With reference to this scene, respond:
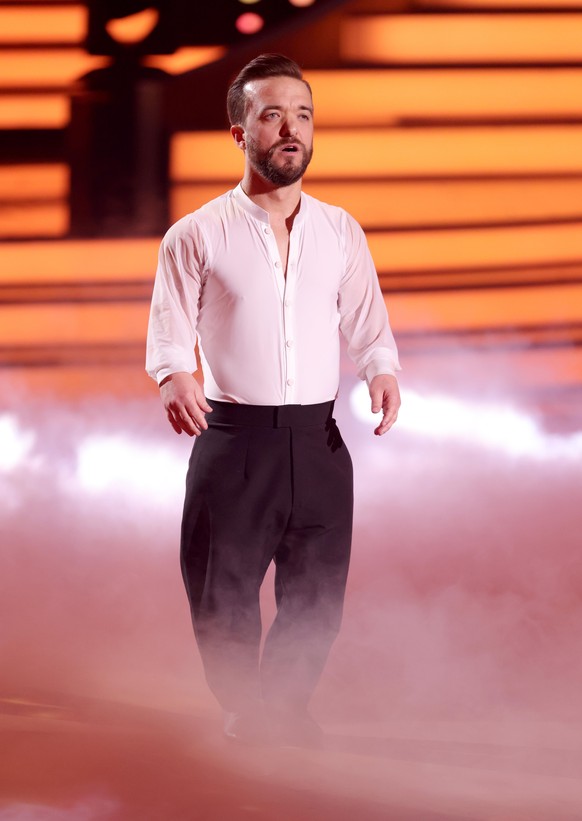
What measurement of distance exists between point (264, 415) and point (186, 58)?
1.36 meters

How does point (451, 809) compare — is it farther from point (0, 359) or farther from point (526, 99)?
point (526, 99)

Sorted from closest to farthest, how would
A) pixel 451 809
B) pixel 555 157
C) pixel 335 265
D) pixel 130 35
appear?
pixel 451 809, pixel 335 265, pixel 130 35, pixel 555 157

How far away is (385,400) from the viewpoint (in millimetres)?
Result: 2260

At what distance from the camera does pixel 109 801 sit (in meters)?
2.11

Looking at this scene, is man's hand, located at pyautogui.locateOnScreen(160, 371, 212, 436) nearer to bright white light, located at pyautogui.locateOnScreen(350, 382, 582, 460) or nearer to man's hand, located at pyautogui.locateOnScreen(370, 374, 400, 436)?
man's hand, located at pyautogui.locateOnScreen(370, 374, 400, 436)

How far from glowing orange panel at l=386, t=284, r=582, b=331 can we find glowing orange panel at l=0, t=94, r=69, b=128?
1.13 meters

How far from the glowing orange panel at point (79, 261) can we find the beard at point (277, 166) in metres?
1.02

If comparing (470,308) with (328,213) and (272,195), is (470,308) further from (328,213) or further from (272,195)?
(272,195)

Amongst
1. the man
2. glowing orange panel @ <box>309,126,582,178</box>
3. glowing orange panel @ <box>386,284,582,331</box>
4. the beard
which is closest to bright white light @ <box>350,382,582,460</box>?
glowing orange panel @ <box>386,284,582,331</box>

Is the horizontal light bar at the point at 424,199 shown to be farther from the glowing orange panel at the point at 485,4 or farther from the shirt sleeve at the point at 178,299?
the shirt sleeve at the point at 178,299

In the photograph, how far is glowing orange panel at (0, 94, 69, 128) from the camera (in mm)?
3072

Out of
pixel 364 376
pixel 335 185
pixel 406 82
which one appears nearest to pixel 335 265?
pixel 364 376

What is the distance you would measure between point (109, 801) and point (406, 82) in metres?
2.21

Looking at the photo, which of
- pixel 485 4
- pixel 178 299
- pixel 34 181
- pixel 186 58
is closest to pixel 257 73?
pixel 178 299
